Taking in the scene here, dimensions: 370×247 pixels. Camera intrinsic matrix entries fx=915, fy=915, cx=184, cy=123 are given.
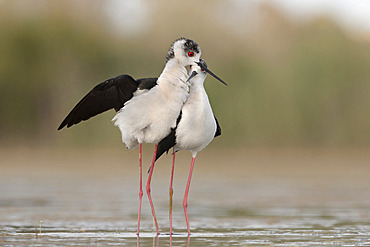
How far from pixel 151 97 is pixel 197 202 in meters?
4.14

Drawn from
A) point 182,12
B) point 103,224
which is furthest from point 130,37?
point 103,224

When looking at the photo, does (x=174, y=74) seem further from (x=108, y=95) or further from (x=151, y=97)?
(x=108, y=95)

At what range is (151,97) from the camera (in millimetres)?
7777

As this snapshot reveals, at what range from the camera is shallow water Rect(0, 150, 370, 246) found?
7.54m

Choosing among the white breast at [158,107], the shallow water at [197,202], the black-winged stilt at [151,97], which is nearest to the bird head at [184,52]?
the black-winged stilt at [151,97]

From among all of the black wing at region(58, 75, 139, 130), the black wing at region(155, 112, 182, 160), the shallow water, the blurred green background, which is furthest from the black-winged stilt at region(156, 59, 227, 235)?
the blurred green background

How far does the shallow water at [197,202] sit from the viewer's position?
754 cm

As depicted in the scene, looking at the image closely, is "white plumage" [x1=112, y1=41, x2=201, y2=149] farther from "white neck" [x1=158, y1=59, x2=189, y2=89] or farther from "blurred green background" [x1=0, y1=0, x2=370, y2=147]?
"blurred green background" [x1=0, y1=0, x2=370, y2=147]

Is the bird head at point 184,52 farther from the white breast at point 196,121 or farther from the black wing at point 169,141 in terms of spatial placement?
the black wing at point 169,141

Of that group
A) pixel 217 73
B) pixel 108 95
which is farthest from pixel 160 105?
pixel 217 73

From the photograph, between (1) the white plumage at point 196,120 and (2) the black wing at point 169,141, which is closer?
(1) the white plumage at point 196,120

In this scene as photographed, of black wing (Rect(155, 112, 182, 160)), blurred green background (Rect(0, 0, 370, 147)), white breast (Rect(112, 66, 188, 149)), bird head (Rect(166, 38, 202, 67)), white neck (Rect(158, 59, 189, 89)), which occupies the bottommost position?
black wing (Rect(155, 112, 182, 160))

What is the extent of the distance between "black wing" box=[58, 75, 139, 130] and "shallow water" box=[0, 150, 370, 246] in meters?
1.07

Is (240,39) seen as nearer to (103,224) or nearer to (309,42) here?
(309,42)
